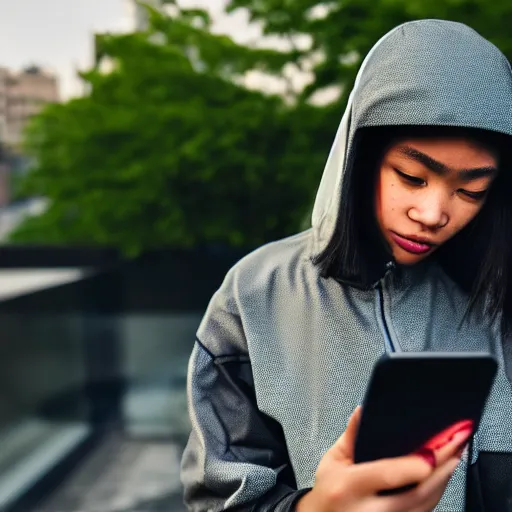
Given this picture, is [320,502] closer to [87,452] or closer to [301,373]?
[301,373]

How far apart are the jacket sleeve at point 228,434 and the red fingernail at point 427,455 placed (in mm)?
297

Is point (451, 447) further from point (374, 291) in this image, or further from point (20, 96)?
point (20, 96)

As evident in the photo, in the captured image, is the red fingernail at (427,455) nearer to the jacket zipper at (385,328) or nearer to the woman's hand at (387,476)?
the woman's hand at (387,476)

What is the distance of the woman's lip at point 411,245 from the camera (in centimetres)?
139

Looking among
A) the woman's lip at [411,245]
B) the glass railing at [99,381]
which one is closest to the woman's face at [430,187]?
the woman's lip at [411,245]

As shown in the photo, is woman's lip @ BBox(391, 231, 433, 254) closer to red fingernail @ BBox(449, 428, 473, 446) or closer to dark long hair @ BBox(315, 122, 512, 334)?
dark long hair @ BBox(315, 122, 512, 334)

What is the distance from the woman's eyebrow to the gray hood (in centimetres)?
5

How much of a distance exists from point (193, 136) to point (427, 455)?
5.47 meters

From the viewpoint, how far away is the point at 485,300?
1499 mm

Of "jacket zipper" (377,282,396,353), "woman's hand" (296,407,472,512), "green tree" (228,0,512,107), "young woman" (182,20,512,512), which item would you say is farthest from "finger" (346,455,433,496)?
"green tree" (228,0,512,107)

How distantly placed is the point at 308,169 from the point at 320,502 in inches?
195

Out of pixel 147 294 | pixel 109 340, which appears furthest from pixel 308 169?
pixel 109 340

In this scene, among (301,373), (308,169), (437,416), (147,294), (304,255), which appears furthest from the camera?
(147,294)

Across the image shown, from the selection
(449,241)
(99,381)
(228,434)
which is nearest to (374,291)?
(449,241)
